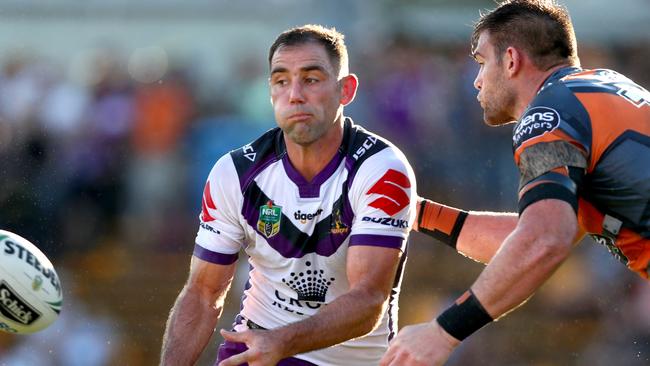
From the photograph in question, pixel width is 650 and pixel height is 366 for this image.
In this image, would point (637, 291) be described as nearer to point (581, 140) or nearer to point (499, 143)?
point (499, 143)

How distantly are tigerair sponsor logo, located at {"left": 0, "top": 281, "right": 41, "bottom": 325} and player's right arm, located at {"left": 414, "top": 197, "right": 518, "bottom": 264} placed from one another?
7.68 ft

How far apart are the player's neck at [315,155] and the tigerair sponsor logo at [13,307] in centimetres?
171

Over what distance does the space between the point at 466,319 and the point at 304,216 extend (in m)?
1.80

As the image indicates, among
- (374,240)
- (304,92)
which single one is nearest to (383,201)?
(374,240)

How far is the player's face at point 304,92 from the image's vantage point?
6.52 meters

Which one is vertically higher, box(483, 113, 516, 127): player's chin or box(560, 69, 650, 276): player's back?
box(483, 113, 516, 127): player's chin

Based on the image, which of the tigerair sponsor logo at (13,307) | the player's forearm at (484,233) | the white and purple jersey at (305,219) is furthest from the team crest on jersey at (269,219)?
the tigerair sponsor logo at (13,307)

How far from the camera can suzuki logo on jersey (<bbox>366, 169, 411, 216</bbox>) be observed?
20.9 ft

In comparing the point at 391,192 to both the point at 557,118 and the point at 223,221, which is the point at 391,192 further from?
the point at 557,118

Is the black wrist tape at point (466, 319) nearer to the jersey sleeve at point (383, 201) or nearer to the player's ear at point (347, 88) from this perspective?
the jersey sleeve at point (383, 201)

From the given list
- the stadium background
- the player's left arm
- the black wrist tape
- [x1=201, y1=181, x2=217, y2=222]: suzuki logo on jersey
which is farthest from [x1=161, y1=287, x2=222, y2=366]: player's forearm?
the stadium background

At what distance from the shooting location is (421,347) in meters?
4.91

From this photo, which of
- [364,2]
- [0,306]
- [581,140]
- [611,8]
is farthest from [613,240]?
[611,8]

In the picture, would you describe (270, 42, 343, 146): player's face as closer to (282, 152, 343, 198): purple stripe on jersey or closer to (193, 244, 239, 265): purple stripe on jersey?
(282, 152, 343, 198): purple stripe on jersey
